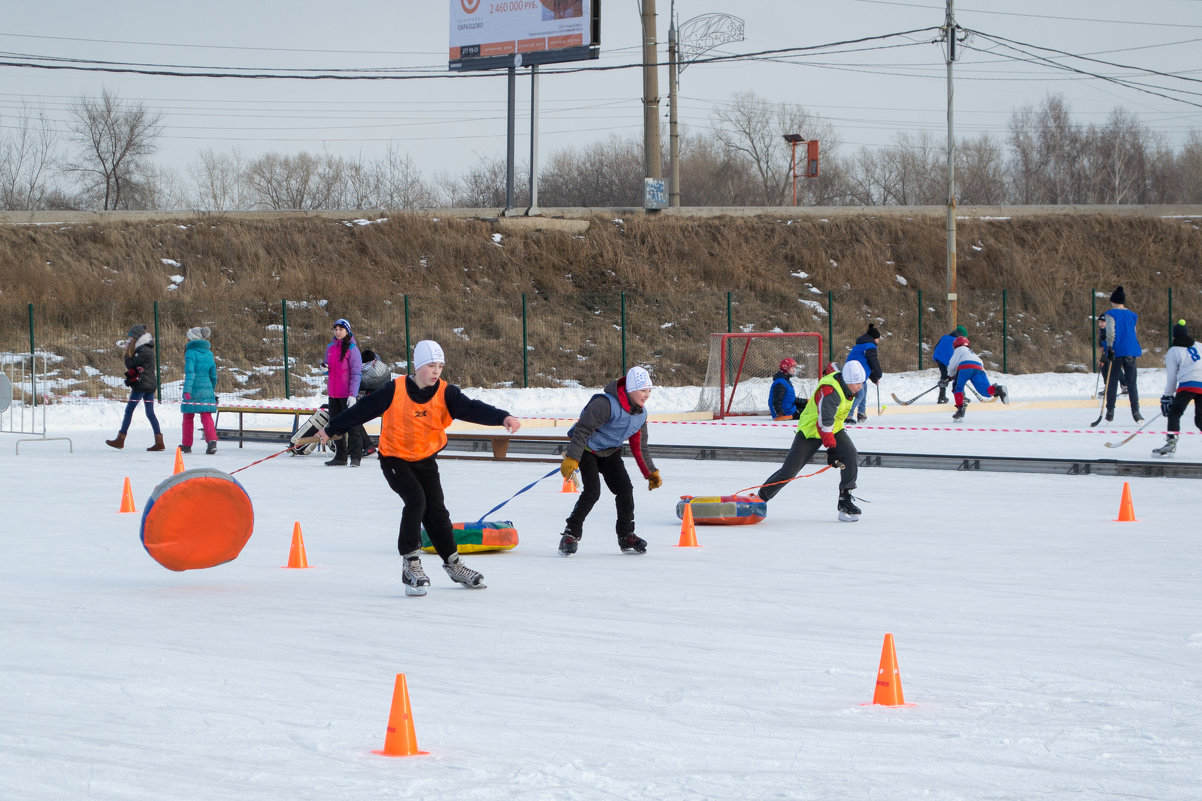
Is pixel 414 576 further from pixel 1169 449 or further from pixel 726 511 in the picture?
pixel 1169 449

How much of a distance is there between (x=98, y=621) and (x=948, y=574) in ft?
17.5

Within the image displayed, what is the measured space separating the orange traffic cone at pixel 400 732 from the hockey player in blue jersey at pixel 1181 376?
12.6 m

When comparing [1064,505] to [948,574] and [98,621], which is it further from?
[98,621]

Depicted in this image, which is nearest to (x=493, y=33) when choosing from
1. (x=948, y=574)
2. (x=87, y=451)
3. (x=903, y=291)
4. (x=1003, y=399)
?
(x=903, y=291)

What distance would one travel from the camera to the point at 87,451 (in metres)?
18.5

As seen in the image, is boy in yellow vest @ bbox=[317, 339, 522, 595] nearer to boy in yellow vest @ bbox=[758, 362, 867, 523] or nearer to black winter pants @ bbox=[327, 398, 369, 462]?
boy in yellow vest @ bbox=[758, 362, 867, 523]

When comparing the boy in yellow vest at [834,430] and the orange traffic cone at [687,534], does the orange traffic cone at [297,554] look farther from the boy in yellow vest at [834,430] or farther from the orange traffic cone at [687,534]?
the boy in yellow vest at [834,430]

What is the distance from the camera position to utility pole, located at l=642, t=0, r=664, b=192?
37.9m

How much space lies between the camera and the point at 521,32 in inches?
1567

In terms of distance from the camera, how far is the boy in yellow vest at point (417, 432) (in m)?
7.85

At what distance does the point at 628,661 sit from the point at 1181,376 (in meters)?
11.3

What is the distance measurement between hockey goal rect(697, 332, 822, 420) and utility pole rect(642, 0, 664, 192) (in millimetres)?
10508

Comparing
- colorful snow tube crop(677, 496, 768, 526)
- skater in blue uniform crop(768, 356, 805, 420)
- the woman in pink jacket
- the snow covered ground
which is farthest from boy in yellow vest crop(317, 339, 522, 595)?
skater in blue uniform crop(768, 356, 805, 420)

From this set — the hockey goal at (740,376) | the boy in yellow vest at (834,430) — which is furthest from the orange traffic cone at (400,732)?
the hockey goal at (740,376)
